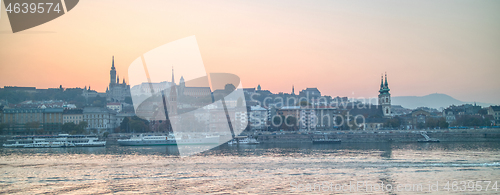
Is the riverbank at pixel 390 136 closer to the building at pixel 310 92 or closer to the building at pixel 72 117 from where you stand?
the building at pixel 72 117

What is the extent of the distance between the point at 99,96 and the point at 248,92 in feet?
114

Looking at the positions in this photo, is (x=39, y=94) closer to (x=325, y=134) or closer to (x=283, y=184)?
(x=325, y=134)

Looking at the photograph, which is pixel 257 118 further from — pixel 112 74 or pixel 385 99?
pixel 112 74

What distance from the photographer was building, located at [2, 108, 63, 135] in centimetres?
5262

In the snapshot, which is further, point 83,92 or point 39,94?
point 83,92

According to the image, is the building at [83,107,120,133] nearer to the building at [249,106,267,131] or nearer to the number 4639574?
the building at [249,106,267,131]

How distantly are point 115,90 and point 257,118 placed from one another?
165 feet

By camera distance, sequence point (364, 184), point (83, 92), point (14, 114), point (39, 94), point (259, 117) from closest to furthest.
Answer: point (364, 184), point (14, 114), point (259, 117), point (39, 94), point (83, 92)

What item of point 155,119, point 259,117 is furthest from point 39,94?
point 259,117

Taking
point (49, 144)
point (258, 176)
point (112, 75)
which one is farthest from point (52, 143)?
point (112, 75)

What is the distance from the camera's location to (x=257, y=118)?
212 feet

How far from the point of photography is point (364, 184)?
15.7 metres

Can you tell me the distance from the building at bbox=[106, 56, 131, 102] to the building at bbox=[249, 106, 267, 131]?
4393 cm

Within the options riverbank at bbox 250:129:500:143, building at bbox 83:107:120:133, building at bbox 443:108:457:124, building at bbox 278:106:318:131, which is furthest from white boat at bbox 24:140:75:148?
building at bbox 443:108:457:124
